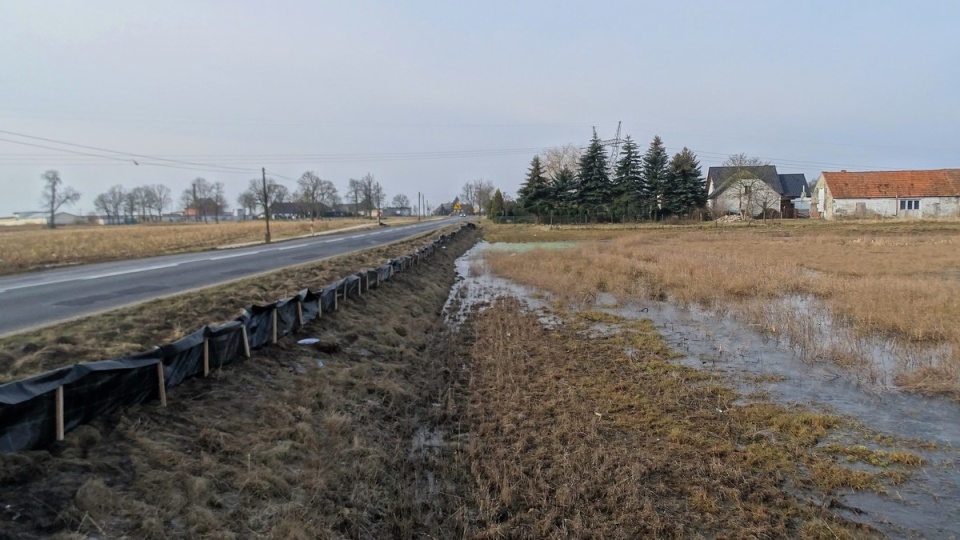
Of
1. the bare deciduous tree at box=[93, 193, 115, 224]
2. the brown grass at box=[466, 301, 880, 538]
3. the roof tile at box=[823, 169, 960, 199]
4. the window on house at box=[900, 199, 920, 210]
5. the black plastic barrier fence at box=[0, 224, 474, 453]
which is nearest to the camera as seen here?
the black plastic barrier fence at box=[0, 224, 474, 453]

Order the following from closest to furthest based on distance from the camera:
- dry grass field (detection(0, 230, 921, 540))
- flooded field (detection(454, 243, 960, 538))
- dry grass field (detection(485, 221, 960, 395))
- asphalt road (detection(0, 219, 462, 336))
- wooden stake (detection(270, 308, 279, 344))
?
dry grass field (detection(0, 230, 921, 540)) → flooded field (detection(454, 243, 960, 538)) → wooden stake (detection(270, 308, 279, 344)) → asphalt road (detection(0, 219, 462, 336)) → dry grass field (detection(485, 221, 960, 395))

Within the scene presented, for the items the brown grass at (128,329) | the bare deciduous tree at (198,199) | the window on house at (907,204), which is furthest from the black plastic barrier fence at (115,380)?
the bare deciduous tree at (198,199)

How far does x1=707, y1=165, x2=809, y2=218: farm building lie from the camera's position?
5138cm

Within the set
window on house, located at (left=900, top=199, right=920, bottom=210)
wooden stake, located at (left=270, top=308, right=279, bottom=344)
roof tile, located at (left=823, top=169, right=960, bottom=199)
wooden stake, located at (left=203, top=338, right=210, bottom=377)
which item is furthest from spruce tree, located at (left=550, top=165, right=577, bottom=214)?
wooden stake, located at (left=203, top=338, right=210, bottom=377)

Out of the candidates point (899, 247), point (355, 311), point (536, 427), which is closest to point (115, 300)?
point (355, 311)

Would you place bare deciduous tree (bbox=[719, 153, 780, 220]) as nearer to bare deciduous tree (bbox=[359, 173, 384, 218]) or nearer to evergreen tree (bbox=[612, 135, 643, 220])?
evergreen tree (bbox=[612, 135, 643, 220])

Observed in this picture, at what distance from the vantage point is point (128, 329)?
7.29m

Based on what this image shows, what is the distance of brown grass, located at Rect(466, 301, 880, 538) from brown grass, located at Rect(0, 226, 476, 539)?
550 millimetres

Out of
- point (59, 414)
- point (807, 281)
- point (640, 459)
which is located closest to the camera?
point (59, 414)

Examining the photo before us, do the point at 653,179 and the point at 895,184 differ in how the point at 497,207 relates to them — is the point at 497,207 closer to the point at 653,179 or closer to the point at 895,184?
the point at 653,179

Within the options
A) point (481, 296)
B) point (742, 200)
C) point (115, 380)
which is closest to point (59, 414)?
point (115, 380)

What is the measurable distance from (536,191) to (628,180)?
9554 millimetres

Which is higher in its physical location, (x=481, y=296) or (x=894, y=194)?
(x=894, y=194)

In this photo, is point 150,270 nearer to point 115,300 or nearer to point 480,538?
point 115,300
